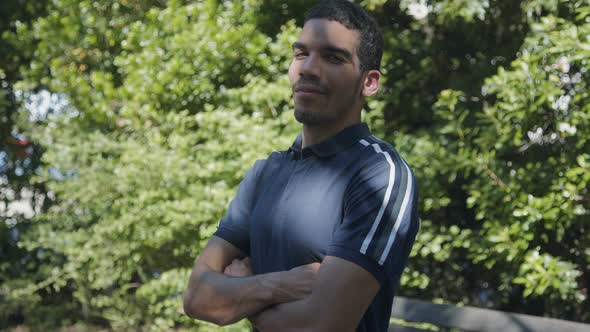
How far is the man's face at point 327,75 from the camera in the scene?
1963 millimetres

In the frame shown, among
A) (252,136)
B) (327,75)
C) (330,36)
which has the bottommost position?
(252,136)

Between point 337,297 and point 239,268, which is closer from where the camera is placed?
point 337,297

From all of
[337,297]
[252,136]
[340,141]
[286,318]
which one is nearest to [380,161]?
[340,141]

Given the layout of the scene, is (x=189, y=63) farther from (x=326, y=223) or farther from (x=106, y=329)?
(x=326, y=223)

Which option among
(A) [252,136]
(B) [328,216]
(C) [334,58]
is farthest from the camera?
(A) [252,136]

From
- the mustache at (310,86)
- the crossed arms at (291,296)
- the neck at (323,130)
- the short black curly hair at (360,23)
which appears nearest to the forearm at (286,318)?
the crossed arms at (291,296)

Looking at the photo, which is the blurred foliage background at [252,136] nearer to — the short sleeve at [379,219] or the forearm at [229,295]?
the short sleeve at [379,219]

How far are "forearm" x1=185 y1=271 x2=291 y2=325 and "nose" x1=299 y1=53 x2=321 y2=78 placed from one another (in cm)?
57

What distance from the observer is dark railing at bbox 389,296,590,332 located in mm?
3088

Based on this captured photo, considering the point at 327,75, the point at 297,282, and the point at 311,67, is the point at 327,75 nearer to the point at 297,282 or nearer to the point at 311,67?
the point at 311,67

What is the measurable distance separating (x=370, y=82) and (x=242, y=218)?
615mm

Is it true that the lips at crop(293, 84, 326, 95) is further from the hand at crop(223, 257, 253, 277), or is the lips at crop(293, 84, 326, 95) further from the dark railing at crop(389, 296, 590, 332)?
the dark railing at crop(389, 296, 590, 332)

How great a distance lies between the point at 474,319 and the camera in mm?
3396

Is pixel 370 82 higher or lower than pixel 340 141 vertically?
higher
